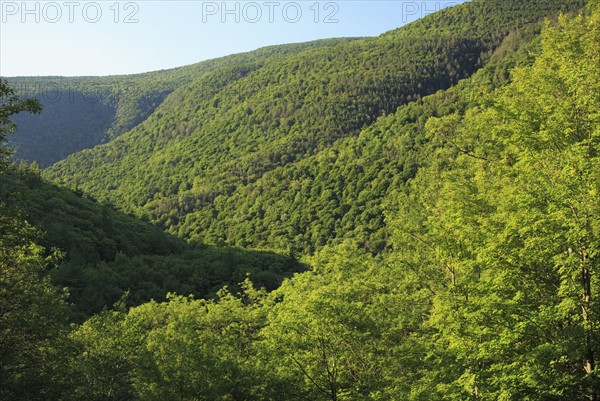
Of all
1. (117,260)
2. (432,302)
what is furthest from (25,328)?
(117,260)

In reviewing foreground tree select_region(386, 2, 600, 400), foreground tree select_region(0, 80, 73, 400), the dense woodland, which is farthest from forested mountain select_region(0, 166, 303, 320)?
foreground tree select_region(386, 2, 600, 400)

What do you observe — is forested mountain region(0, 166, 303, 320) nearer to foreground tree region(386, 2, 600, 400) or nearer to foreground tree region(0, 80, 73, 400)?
foreground tree region(0, 80, 73, 400)

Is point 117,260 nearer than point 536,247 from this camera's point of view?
No

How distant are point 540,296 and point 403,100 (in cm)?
18074

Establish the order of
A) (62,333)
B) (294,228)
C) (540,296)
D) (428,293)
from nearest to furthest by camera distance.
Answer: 1. (540,296)
2. (62,333)
3. (428,293)
4. (294,228)

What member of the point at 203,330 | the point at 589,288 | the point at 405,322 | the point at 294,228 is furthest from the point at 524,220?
the point at 294,228

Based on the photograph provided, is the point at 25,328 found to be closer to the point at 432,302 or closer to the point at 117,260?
the point at 432,302

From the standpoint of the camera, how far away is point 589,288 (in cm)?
1323

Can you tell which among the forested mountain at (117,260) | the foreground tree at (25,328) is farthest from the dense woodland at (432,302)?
the forested mountain at (117,260)

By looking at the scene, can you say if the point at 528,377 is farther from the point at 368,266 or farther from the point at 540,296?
the point at 368,266

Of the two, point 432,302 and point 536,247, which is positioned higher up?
point 536,247

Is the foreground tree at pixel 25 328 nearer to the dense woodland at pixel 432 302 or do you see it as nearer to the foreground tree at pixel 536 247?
the dense woodland at pixel 432 302

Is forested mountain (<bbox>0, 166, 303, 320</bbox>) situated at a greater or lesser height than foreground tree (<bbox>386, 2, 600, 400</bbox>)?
lesser

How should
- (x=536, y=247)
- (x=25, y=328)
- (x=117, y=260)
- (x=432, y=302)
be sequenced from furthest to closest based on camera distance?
(x=117, y=260) < (x=432, y=302) < (x=25, y=328) < (x=536, y=247)
